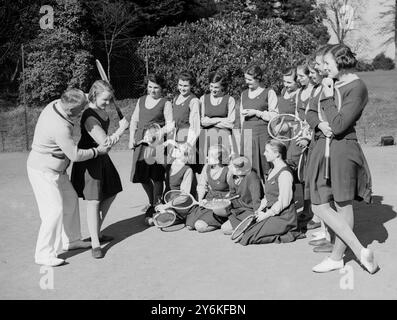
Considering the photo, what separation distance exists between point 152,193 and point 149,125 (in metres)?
0.98

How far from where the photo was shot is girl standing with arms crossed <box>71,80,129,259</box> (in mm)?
5766

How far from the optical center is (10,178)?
10703 mm

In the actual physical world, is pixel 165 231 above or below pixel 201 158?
below

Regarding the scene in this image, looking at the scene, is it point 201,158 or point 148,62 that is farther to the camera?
point 148,62

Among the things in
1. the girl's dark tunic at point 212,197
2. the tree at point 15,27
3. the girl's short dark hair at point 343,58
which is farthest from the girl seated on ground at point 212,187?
the tree at point 15,27

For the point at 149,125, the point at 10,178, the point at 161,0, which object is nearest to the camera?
the point at 149,125

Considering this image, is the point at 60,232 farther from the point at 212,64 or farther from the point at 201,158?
the point at 212,64

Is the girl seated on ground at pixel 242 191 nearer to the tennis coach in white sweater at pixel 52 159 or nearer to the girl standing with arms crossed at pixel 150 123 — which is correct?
the girl standing with arms crossed at pixel 150 123

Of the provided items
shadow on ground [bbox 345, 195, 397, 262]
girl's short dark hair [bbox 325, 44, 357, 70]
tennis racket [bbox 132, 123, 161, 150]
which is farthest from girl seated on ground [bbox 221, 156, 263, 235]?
girl's short dark hair [bbox 325, 44, 357, 70]

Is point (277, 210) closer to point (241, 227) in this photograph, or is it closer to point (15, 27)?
point (241, 227)

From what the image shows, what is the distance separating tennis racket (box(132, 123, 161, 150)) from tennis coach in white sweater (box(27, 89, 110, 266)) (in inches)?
55.5

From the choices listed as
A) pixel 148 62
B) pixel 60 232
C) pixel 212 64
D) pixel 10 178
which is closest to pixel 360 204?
pixel 60 232

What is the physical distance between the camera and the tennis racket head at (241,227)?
621cm

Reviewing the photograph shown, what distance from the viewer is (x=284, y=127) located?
6.91 metres
